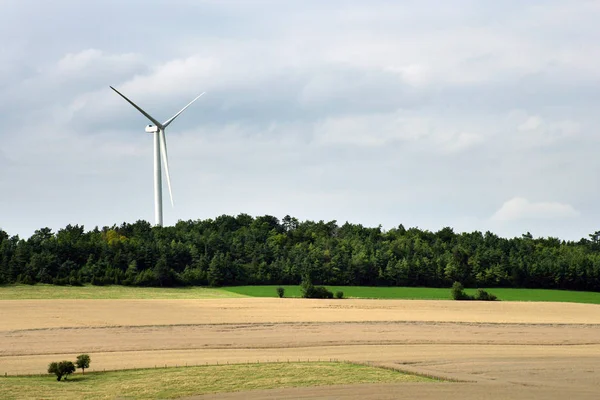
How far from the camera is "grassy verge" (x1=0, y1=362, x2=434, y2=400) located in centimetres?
4128

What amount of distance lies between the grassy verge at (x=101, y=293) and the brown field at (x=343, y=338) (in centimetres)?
722

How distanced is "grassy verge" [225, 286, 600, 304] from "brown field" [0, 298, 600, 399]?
33.5 ft

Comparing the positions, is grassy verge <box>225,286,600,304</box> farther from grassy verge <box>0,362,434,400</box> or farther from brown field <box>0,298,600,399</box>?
grassy verge <box>0,362,434,400</box>

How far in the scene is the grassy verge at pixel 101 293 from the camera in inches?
3937

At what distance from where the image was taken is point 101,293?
105m

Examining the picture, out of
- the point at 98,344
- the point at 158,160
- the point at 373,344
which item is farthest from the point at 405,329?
the point at 158,160

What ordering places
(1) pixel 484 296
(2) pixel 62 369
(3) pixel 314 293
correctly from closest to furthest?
(2) pixel 62 369 → (1) pixel 484 296 → (3) pixel 314 293

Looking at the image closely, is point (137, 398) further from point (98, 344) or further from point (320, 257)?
point (320, 257)

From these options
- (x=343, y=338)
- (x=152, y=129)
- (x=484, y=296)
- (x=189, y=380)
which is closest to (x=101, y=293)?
(x=152, y=129)

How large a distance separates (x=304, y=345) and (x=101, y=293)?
4847 cm

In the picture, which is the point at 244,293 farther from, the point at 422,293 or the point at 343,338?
the point at 343,338

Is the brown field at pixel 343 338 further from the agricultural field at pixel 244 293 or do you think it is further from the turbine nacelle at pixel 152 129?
the turbine nacelle at pixel 152 129

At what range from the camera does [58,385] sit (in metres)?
43.9

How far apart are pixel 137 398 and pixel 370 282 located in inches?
3644
